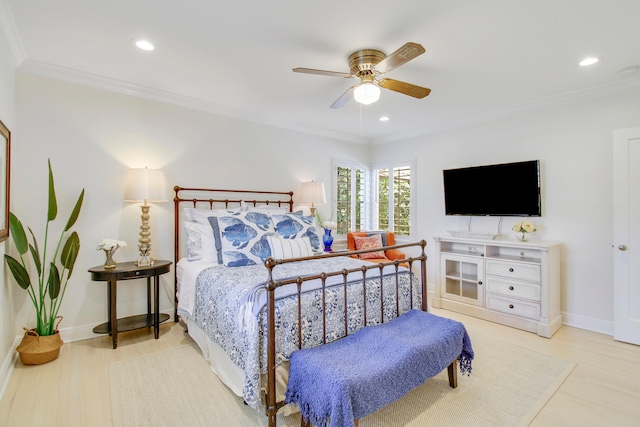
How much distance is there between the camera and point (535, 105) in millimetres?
3725

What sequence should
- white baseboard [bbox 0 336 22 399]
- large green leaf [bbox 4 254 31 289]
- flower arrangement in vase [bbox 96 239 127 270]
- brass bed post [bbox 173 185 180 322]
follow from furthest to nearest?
brass bed post [bbox 173 185 180 322] → flower arrangement in vase [bbox 96 239 127 270] → large green leaf [bbox 4 254 31 289] → white baseboard [bbox 0 336 22 399]

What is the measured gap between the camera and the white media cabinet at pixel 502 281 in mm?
3350

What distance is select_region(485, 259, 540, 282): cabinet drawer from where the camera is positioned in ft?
11.2

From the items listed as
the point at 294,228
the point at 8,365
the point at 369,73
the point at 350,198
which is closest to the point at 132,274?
the point at 8,365

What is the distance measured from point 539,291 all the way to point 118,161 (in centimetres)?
469

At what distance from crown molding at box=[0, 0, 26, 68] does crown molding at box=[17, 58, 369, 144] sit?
0.43ft

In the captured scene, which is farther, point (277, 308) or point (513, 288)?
point (513, 288)

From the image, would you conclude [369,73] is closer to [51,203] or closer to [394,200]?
[51,203]

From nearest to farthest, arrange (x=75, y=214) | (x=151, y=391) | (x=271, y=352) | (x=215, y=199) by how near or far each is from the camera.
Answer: (x=271, y=352) → (x=151, y=391) → (x=75, y=214) → (x=215, y=199)

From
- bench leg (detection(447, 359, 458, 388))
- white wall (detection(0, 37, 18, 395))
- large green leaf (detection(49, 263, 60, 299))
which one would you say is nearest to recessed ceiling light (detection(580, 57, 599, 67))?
bench leg (detection(447, 359, 458, 388))

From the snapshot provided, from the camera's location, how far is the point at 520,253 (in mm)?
3668

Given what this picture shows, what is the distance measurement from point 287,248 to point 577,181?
329 cm

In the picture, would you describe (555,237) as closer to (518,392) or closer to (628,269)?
(628,269)

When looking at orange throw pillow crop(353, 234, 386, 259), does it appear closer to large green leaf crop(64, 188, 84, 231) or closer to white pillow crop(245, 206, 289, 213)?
white pillow crop(245, 206, 289, 213)
